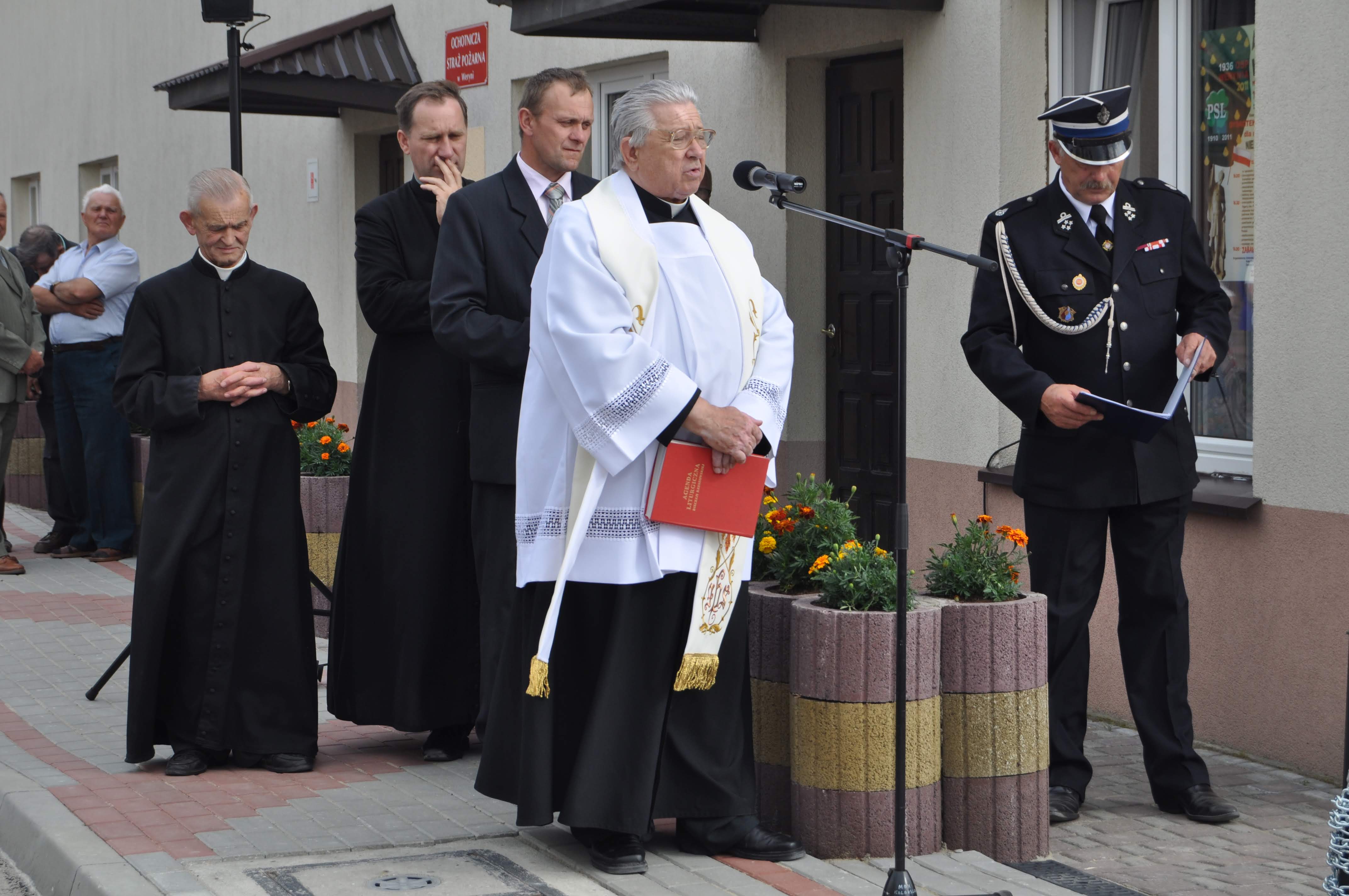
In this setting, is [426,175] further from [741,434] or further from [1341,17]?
[1341,17]

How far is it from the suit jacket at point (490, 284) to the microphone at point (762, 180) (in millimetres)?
1076

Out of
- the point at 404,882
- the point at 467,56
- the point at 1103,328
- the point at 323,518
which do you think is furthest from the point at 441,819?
the point at 467,56

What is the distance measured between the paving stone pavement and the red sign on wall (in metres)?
5.96

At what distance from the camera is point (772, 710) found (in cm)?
512

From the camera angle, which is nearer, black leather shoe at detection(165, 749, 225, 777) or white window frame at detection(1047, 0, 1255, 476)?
black leather shoe at detection(165, 749, 225, 777)

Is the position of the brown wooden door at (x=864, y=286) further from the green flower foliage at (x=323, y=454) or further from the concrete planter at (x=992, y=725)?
the concrete planter at (x=992, y=725)

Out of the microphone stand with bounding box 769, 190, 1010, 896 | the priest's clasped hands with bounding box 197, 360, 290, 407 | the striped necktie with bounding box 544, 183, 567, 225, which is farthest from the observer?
the priest's clasped hands with bounding box 197, 360, 290, 407

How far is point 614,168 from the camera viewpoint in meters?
10.4

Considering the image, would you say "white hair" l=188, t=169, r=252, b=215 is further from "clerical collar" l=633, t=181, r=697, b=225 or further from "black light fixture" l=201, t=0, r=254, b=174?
"black light fixture" l=201, t=0, r=254, b=174

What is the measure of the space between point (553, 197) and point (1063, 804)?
240 cm

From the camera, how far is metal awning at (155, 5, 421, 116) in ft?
40.2

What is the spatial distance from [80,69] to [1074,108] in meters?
16.8

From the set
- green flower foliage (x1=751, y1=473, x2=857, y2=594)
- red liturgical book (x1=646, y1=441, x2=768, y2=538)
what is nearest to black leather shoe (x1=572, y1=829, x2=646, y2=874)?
red liturgical book (x1=646, y1=441, x2=768, y2=538)

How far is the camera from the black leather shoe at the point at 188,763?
19.2 ft
